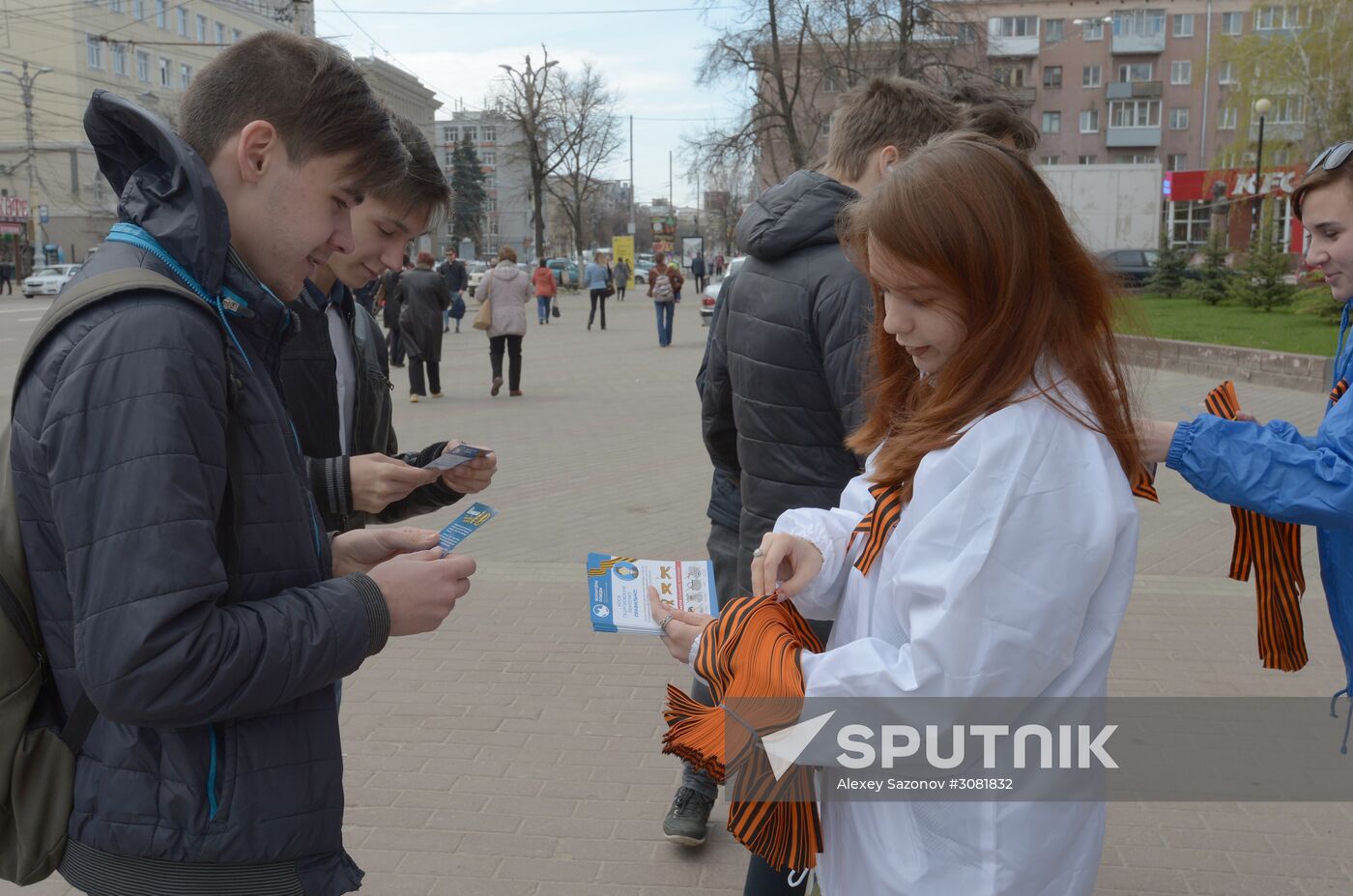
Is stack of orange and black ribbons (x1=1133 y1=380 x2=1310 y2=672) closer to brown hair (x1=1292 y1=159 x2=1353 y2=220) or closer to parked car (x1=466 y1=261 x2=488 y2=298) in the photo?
brown hair (x1=1292 y1=159 x2=1353 y2=220)

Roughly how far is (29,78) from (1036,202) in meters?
62.7

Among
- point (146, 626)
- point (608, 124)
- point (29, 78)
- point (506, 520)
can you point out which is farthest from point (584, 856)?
point (29, 78)

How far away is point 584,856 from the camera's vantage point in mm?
3693

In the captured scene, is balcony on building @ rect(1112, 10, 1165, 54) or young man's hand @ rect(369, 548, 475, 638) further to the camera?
balcony on building @ rect(1112, 10, 1165, 54)

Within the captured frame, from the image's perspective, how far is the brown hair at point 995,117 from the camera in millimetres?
3055

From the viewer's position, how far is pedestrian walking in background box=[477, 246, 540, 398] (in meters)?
14.8

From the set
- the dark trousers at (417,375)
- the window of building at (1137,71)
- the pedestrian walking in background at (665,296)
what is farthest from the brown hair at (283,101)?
the window of building at (1137,71)

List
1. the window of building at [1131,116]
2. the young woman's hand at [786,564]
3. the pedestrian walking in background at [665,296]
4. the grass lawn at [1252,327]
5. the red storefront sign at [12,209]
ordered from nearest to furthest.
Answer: the young woman's hand at [786,564], the grass lawn at [1252,327], the pedestrian walking in background at [665,296], the red storefront sign at [12,209], the window of building at [1131,116]

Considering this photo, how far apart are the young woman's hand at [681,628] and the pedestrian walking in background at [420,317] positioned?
12.6m

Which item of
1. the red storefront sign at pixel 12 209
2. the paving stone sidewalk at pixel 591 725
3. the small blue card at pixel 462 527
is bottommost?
the paving stone sidewalk at pixel 591 725

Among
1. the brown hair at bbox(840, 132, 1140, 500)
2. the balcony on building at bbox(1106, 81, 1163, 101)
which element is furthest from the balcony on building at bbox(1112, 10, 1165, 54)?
the brown hair at bbox(840, 132, 1140, 500)

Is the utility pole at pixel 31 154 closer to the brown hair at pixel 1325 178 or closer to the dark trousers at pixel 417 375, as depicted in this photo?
the dark trousers at pixel 417 375

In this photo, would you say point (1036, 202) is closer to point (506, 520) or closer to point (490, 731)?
point (490, 731)

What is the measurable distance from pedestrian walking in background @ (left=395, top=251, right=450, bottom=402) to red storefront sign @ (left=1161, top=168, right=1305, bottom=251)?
18.0 metres
